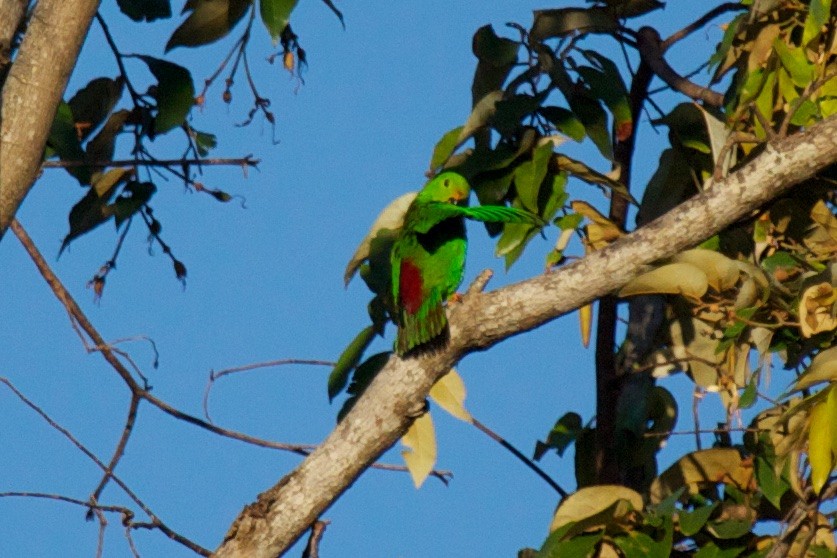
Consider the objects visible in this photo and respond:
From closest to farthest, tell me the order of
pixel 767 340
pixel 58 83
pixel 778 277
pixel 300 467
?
1. pixel 58 83
2. pixel 300 467
3. pixel 767 340
4. pixel 778 277

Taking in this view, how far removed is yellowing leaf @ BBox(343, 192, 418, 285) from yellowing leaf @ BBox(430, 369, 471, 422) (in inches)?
16.4

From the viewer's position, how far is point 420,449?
122 inches

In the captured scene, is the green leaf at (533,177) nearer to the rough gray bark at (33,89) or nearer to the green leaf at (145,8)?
the green leaf at (145,8)

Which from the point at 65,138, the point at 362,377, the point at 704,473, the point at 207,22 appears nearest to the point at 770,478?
the point at 704,473

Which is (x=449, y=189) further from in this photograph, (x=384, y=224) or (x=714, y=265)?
(x=714, y=265)

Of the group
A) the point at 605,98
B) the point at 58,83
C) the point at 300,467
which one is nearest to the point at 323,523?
the point at 300,467

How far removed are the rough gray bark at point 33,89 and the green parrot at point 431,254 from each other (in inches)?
34.2

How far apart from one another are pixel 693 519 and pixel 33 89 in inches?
68.3

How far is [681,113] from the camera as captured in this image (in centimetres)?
342

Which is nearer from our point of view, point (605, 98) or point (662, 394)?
point (605, 98)

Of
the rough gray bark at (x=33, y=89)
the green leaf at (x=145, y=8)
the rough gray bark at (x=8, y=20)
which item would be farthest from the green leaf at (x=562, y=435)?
the rough gray bark at (x=8, y=20)

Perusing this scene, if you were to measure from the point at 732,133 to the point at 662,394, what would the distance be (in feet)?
2.90

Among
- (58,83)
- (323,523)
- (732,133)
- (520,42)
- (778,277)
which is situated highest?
(520,42)

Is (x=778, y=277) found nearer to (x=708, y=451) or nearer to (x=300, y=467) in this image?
(x=708, y=451)
